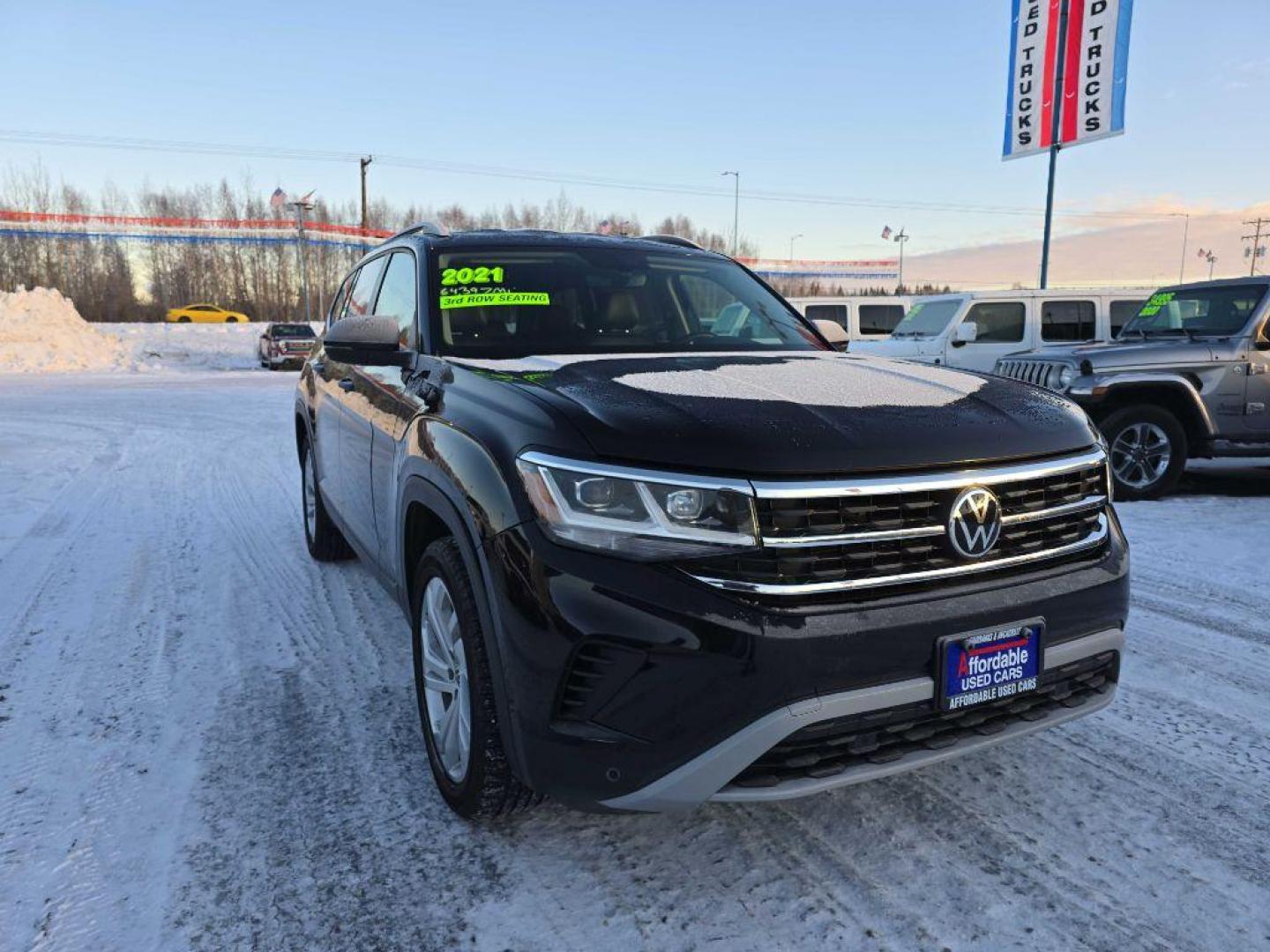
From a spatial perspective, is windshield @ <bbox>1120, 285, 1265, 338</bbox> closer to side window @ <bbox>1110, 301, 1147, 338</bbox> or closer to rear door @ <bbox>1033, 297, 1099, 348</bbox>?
rear door @ <bbox>1033, 297, 1099, 348</bbox>

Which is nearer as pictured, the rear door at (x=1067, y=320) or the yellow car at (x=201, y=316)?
the rear door at (x=1067, y=320)

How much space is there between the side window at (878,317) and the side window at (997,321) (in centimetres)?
589

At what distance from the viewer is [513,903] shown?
7.22ft

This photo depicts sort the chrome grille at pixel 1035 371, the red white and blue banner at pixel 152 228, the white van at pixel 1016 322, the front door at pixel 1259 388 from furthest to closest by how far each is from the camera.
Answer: the red white and blue banner at pixel 152 228, the white van at pixel 1016 322, the chrome grille at pixel 1035 371, the front door at pixel 1259 388

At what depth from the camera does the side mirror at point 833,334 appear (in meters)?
3.83

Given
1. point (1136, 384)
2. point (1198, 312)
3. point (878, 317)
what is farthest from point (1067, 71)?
point (1136, 384)

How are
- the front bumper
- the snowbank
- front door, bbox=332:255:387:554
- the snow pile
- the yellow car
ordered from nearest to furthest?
the front bumper < front door, bbox=332:255:387:554 < the snow pile < the snowbank < the yellow car

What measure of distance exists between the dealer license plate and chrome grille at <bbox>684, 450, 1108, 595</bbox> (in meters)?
0.16

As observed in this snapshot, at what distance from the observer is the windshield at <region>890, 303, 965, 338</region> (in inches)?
492

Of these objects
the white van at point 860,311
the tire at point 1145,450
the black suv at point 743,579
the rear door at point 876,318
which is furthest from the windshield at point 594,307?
the rear door at point 876,318

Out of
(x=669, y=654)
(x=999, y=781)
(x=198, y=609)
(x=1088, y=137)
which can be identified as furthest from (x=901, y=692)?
(x=1088, y=137)

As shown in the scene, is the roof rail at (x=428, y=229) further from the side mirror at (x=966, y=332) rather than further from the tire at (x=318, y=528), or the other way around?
the side mirror at (x=966, y=332)

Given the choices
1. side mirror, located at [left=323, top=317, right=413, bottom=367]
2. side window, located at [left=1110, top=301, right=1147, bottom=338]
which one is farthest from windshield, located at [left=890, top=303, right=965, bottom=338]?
side mirror, located at [left=323, top=317, right=413, bottom=367]

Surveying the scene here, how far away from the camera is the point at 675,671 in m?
1.93
